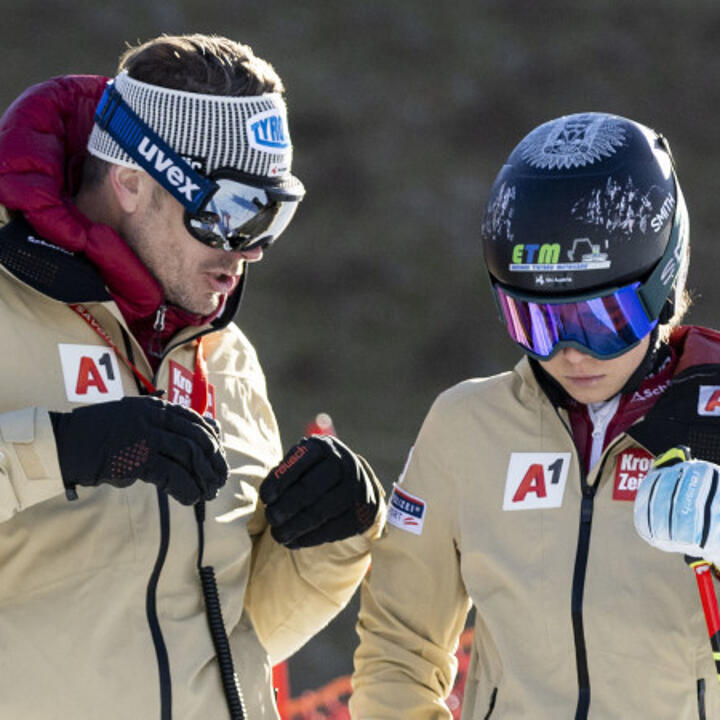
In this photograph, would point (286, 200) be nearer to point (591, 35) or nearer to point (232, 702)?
point (232, 702)

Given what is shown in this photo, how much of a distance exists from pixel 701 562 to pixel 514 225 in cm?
65

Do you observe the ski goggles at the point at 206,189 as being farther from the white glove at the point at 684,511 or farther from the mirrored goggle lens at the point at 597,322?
the white glove at the point at 684,511

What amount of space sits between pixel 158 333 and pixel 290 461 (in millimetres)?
355

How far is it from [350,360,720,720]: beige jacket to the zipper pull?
1.64 ft

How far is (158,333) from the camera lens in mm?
2973

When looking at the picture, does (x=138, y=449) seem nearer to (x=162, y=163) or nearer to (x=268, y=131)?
(x=162, y=163)

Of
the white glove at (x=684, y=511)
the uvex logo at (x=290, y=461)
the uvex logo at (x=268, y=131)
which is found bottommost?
the uvex logo at (x=290, y=461)

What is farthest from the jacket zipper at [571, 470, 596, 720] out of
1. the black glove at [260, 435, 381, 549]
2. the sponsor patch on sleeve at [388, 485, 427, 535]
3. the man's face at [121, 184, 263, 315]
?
the man's face at [121, 184, 263, 315]

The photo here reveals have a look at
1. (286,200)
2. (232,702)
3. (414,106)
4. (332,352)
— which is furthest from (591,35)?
(232,702)

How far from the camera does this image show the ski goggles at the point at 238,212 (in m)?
2.93

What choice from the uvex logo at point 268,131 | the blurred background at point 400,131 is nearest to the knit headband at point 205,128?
the uvex logo at point 268,131

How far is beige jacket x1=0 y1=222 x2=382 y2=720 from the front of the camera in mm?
2650

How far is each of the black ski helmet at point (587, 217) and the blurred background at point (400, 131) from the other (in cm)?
400

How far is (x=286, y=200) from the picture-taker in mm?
3002
